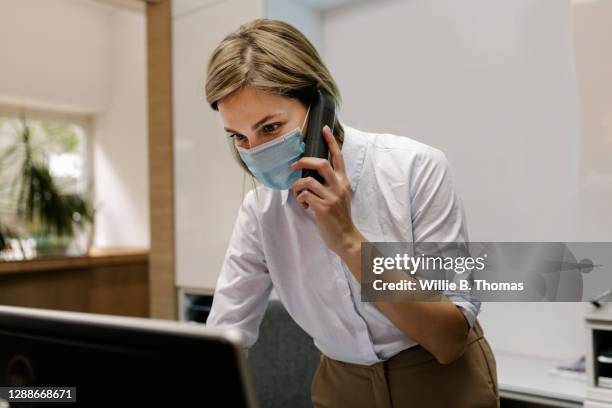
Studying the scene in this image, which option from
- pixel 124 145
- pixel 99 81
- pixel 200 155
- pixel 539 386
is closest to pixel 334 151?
pixel 539 386

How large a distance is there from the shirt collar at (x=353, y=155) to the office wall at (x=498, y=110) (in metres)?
0.93

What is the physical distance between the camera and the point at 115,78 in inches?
164

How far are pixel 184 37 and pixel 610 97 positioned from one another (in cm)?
176

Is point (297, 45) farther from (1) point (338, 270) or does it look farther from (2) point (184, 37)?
(2) point (184, 37)

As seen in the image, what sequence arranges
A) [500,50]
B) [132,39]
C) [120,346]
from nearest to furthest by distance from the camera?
[120,346] → [500,50] → [132,39]

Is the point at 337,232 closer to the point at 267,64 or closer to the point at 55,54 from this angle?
the point at 267,64

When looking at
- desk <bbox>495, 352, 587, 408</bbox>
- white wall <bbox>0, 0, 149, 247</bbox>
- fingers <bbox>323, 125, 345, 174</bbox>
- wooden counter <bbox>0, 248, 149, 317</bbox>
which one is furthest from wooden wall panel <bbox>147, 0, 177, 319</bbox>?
fingers <bbox>323, 125, 345, 174</bbox>

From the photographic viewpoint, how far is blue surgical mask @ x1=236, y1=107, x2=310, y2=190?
994 mm

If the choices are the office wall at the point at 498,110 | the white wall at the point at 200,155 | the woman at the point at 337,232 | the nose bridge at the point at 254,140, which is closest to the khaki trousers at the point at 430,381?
the woman at the point at 337,232

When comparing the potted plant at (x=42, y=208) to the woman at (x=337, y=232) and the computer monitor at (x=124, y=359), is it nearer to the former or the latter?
the woman at (x=337, y=232)

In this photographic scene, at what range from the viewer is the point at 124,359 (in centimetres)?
52

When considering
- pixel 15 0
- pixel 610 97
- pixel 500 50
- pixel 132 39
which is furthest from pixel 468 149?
pixel 15 0

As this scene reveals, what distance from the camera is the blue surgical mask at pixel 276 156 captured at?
0.99 m

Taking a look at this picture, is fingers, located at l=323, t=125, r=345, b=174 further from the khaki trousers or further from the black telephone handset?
the khaki trousers
